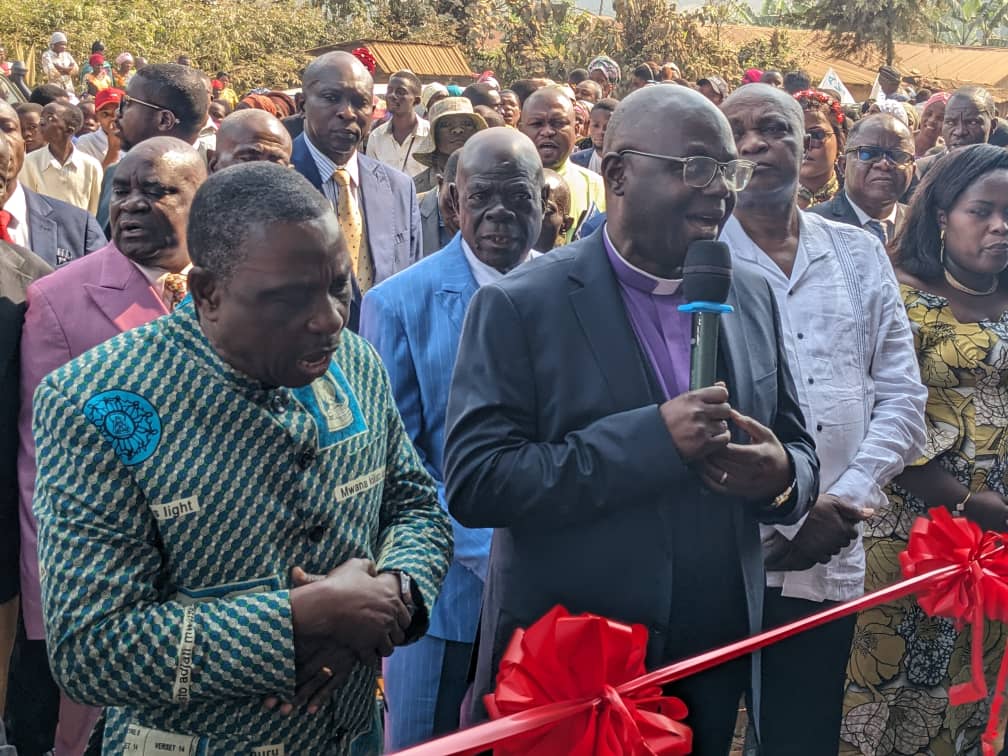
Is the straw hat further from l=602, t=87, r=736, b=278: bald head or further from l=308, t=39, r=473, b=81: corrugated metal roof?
l=308, t=39, r=473, b=81: corrugated metal roof

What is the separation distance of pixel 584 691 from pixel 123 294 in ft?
5.91

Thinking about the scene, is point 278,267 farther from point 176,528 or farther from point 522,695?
point 522,695

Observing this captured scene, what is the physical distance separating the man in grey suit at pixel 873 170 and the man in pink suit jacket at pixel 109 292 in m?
3.18

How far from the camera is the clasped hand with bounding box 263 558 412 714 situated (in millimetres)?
1998

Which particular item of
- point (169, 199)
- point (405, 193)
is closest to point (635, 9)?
A: point (405, 193)

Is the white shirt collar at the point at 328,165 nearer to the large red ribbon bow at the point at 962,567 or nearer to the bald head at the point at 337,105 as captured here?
the bald head at the point at 337,105

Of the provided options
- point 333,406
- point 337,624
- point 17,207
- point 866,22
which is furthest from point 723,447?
point 866,22

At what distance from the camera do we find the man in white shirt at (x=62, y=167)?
786 cm

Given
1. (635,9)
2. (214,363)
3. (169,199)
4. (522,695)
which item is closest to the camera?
(214,363)

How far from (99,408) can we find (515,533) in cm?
111

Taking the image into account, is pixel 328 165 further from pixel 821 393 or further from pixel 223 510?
pixel 223 510

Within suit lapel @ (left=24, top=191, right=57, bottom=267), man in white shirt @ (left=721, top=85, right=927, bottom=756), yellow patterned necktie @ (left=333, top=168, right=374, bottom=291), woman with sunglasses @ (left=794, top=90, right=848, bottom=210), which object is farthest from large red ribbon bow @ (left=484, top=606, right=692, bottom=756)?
woman with sunglasses @ (left=794, top=90, right=848, bottom=210)

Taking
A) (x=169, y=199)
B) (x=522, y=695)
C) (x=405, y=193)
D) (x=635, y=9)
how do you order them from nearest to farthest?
(x=522, y=695), (x=169, y=199), (x=405, y=193), (x=635, y=9)

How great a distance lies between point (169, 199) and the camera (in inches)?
138
